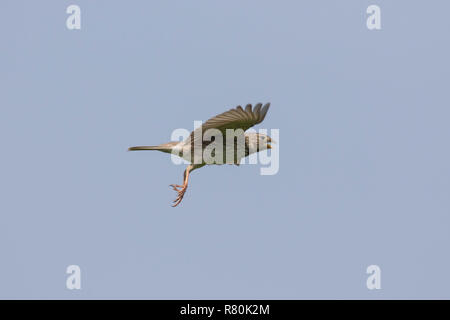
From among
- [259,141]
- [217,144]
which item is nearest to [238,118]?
[217,144]

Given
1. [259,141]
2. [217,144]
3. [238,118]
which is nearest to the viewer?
[238,118]

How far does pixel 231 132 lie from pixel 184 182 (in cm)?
147

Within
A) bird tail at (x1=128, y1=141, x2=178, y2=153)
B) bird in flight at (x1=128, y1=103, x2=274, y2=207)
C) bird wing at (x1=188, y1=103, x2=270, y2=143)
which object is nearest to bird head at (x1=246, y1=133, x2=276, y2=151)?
bird in flight at (x1=128, y1=103, x2=274, y2=207)

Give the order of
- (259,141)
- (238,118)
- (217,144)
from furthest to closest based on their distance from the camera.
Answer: (259,141) → (217,144) → (238,118)

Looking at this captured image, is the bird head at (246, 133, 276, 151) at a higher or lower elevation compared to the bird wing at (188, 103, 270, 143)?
lower

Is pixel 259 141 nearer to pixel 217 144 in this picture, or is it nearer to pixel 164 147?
pixel 217 144

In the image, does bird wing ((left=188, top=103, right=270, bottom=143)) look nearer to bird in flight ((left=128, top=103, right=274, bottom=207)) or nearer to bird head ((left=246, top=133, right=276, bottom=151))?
bird in flight ((left=128, top=103, right=274, bottom=207))

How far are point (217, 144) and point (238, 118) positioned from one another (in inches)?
49.5

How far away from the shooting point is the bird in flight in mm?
13945

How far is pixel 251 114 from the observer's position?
44.0 feet

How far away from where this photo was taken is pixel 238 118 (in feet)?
44.7
